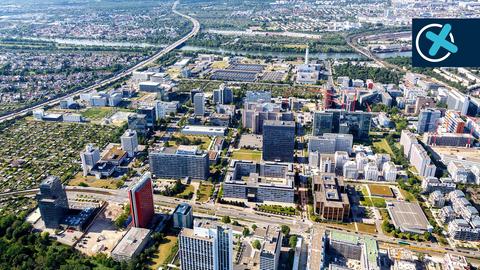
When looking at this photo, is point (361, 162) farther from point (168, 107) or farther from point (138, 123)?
point (168, 107)

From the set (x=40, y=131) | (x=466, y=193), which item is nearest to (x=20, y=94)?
(x=40, y=131)

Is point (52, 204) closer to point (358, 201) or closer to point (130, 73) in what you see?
point (358, 201)

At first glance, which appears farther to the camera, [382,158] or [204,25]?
[204,25]

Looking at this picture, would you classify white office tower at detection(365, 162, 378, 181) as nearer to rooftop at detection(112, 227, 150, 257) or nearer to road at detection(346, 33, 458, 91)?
rooftop at detection(112, 227, 150, 257)

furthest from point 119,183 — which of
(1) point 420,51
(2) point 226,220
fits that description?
Result: (1) point 420,51

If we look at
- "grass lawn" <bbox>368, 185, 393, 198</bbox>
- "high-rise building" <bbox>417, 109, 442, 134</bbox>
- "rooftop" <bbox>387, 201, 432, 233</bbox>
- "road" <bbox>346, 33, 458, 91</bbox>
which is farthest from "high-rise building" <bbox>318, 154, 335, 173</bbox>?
"road" <bbox>346, 33, 458, 91</bbox>

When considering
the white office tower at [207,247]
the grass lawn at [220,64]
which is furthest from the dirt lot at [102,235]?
the grass lawn at [220,64]

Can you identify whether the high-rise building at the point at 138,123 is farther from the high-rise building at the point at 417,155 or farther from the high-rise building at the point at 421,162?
the high-rise building at the point at 421,162
